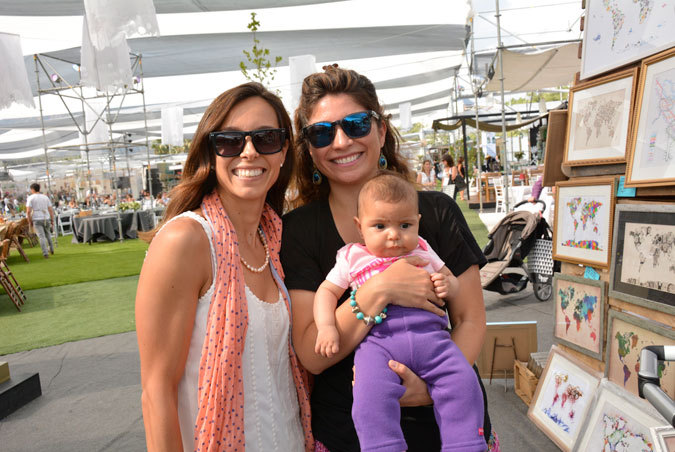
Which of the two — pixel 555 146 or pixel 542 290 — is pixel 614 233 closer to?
pixel 555 146

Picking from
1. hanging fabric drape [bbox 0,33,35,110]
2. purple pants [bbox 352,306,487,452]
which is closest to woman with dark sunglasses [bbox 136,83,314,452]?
purple pants [bbox 352,306,487,452]

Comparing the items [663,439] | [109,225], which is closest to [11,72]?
[109,225]

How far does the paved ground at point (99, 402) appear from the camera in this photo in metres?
3.93

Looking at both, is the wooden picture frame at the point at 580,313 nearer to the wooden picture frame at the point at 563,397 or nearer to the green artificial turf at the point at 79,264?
the wooden picture frame at the point at 563,397

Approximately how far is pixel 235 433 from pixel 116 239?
18519 mm

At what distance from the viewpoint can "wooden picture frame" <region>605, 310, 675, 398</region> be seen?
250cm

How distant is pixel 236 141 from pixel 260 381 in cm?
86

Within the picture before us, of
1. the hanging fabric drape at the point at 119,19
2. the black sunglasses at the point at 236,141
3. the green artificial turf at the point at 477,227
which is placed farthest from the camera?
the green artificial turf at the point at 477,227

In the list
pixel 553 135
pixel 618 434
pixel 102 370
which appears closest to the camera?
pixel 618 434

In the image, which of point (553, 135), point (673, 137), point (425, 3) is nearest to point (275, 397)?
point (673, 137)

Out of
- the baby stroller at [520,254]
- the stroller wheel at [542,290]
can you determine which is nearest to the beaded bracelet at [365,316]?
the baby stroller at [520,254]

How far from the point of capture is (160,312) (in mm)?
1629

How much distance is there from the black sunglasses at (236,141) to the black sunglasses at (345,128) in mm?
196

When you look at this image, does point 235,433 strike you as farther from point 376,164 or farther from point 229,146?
point 376,164
